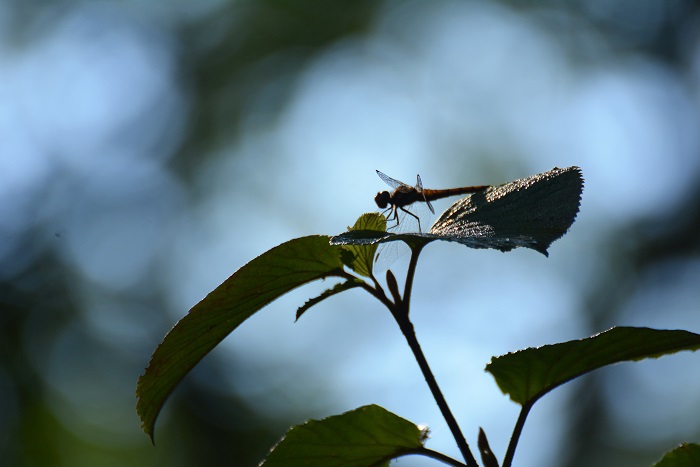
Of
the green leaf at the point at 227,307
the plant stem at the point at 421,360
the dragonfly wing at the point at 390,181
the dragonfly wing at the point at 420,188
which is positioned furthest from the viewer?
the dragonfly wing at the point at 390,181

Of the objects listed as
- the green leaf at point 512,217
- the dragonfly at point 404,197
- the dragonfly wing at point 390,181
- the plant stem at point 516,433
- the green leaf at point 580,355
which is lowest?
the plant stem at point 516,433

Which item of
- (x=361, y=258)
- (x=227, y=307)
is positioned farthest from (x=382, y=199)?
(x=227, y=307)

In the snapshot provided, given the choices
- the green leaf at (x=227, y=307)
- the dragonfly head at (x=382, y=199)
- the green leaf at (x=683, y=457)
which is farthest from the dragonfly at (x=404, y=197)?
the green leaf at (x=683, y=457)

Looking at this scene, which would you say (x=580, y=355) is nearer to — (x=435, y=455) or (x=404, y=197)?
(x=435, y=455)

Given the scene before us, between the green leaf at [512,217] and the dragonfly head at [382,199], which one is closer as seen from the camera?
the green leaf at [512,217]

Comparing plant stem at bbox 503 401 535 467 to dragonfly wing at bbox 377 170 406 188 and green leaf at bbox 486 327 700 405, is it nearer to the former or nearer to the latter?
green leaf at bbox 486 327 700 405

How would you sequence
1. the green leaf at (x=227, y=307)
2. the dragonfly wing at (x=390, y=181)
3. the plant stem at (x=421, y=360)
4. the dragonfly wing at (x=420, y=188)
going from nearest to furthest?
1. the plant stem at (x=421, y=360)
2. the green leaf at (x=227, y=307)
3. the dragonfly wing at (x=420, y=188)
4. the dragonfly wing at (x=390, y=181)

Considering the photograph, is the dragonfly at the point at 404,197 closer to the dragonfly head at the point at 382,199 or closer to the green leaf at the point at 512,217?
the dragonfly head at the point at 382,199
